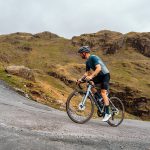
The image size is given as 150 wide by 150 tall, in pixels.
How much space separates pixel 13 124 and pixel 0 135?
6.21ft

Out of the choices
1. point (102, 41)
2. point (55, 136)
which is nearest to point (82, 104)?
point (55, 136)

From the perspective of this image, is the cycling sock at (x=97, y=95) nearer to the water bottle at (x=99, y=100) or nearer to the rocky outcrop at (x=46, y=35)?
the water bottle at (x=99, y=100)

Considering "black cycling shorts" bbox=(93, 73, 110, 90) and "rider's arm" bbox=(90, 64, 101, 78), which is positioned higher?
"rider's arm" bbox=(90, 64, 101, 78)

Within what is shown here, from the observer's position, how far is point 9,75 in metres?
29.3

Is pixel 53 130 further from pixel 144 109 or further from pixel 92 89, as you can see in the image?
pixel 144 109

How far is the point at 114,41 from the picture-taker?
123 metres

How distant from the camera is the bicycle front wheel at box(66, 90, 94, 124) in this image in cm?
1537

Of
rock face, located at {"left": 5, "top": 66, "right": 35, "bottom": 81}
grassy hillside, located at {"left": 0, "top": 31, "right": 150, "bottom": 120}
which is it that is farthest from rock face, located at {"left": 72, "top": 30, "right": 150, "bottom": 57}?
rock face, located at {"left": 5, "top": 66, "right": 35, "bottom": 81}

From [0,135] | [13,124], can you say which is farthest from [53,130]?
[0,135]

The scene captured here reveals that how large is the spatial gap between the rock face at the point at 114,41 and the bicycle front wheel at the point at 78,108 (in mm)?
101248

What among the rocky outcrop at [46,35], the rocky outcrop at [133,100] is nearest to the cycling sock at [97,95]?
the rocky outcrop at [133,100]

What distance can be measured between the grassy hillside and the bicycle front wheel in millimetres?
9780

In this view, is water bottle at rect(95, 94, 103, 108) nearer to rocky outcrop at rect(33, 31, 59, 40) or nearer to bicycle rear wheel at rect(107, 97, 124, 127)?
bicycle rear wheel at rect(107, 97, 124, 127)

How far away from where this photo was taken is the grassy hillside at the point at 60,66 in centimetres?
2833
